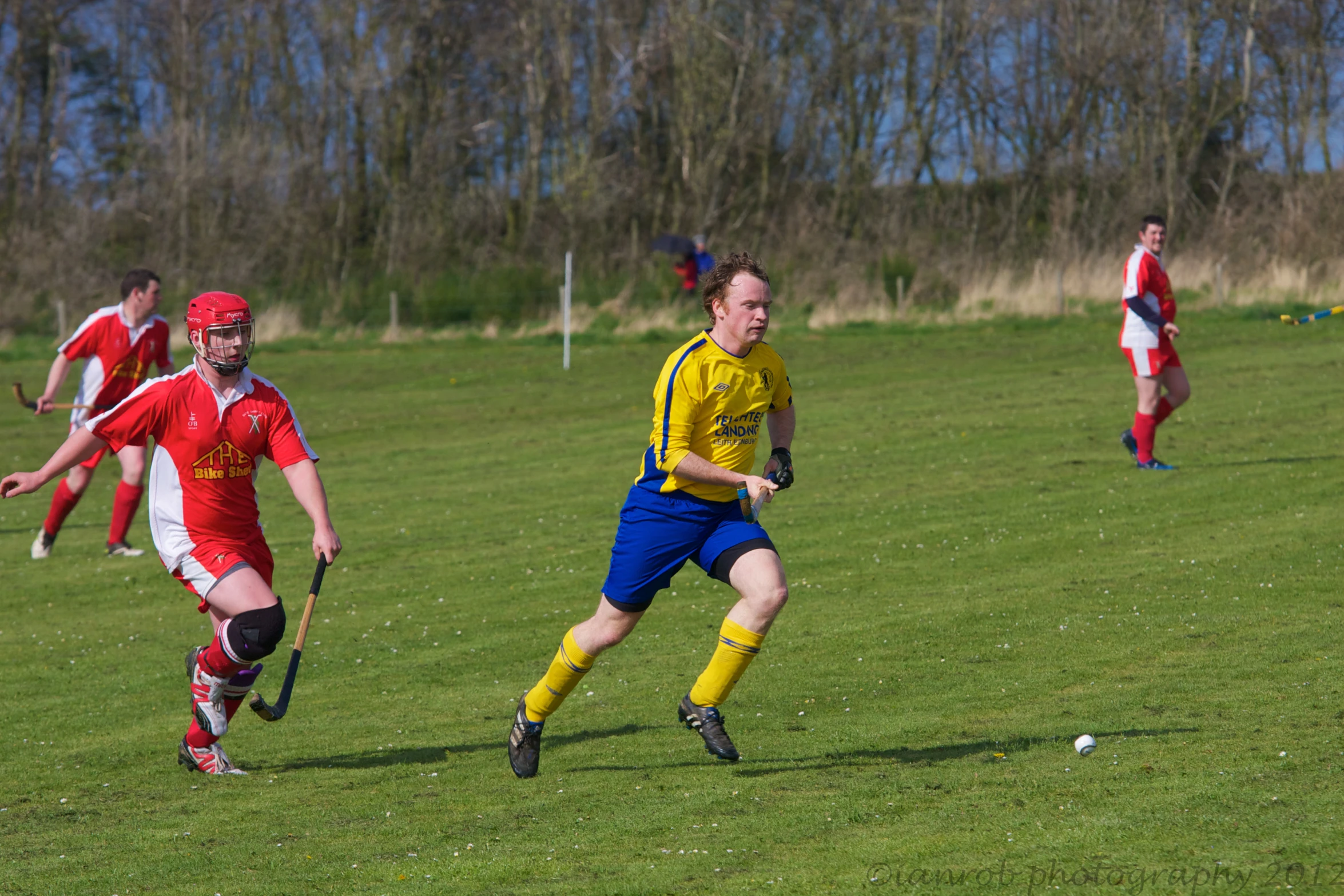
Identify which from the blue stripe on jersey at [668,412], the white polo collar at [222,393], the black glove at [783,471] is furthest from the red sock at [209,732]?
the black glove at [783,471]

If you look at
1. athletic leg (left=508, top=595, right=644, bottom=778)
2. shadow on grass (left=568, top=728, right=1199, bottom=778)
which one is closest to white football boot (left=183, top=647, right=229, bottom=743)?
athletic leg (left=508, top=595, right=644, bottom=778)

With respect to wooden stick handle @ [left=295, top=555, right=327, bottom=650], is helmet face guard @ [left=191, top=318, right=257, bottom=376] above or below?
above

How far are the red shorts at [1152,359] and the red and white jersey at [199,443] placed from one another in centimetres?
952

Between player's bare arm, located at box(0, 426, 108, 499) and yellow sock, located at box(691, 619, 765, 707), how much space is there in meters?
2.76

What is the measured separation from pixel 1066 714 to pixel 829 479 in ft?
26.6

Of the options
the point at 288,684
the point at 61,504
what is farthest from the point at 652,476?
the point at 61,504

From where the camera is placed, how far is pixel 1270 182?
42.0 metres

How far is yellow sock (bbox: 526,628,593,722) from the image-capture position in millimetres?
6148

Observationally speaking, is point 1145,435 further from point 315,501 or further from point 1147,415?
point 315,501

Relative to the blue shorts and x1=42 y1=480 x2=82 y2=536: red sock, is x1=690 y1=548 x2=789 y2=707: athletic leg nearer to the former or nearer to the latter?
the blue shorts

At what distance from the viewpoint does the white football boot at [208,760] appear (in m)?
6.45

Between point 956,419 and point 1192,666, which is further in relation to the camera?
point 956,419

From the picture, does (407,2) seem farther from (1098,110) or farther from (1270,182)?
(1270,182)

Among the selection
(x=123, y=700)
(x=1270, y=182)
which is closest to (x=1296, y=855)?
(x=123, y=700)
